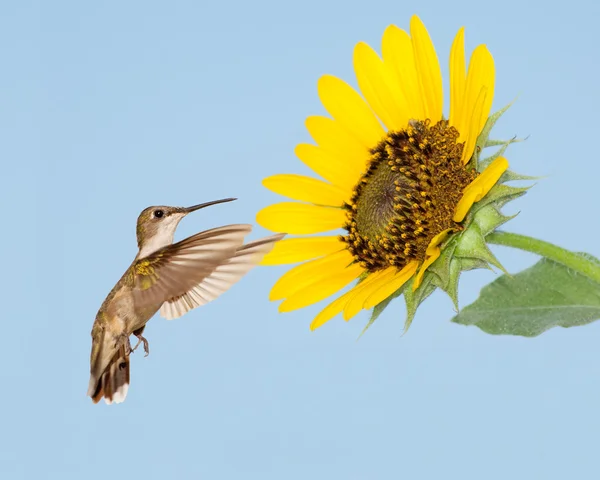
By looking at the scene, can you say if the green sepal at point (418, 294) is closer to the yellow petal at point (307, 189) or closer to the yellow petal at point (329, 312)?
the yellow petal at point (329, 312)

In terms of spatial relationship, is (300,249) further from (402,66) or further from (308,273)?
(402,66)

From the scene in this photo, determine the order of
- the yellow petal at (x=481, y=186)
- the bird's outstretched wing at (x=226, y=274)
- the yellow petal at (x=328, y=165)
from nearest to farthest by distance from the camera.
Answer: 1. the yellow petal at (x=481, y=186)
2. the bird's outstretched wing at (x=226, y=274)
3. the yellow petal at (x=328, y=165)

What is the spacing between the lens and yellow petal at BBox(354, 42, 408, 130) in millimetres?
3473

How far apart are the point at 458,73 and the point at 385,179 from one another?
59 centimetres

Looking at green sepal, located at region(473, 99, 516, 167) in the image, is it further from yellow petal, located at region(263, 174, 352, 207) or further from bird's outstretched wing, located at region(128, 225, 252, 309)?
bird's outstretched wing, located at region(128, 225, 252, 309)

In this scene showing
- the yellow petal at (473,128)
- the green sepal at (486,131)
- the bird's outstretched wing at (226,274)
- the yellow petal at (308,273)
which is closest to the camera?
the yellow petal at (473,128)

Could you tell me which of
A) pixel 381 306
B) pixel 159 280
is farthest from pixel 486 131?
pixel 159 280

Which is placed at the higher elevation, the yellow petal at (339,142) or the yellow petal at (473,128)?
the yellow petal at (339,142)

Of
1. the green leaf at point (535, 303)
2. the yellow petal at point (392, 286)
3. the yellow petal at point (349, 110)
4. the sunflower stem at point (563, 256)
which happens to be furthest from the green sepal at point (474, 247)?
the yellow petal at point (349, 110)

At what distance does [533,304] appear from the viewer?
333 centimetres

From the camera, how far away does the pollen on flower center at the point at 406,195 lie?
315 centimetres

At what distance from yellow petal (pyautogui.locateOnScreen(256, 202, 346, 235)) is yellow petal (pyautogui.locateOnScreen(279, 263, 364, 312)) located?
248 mm

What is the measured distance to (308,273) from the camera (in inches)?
135

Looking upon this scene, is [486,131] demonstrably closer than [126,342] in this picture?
Yes
